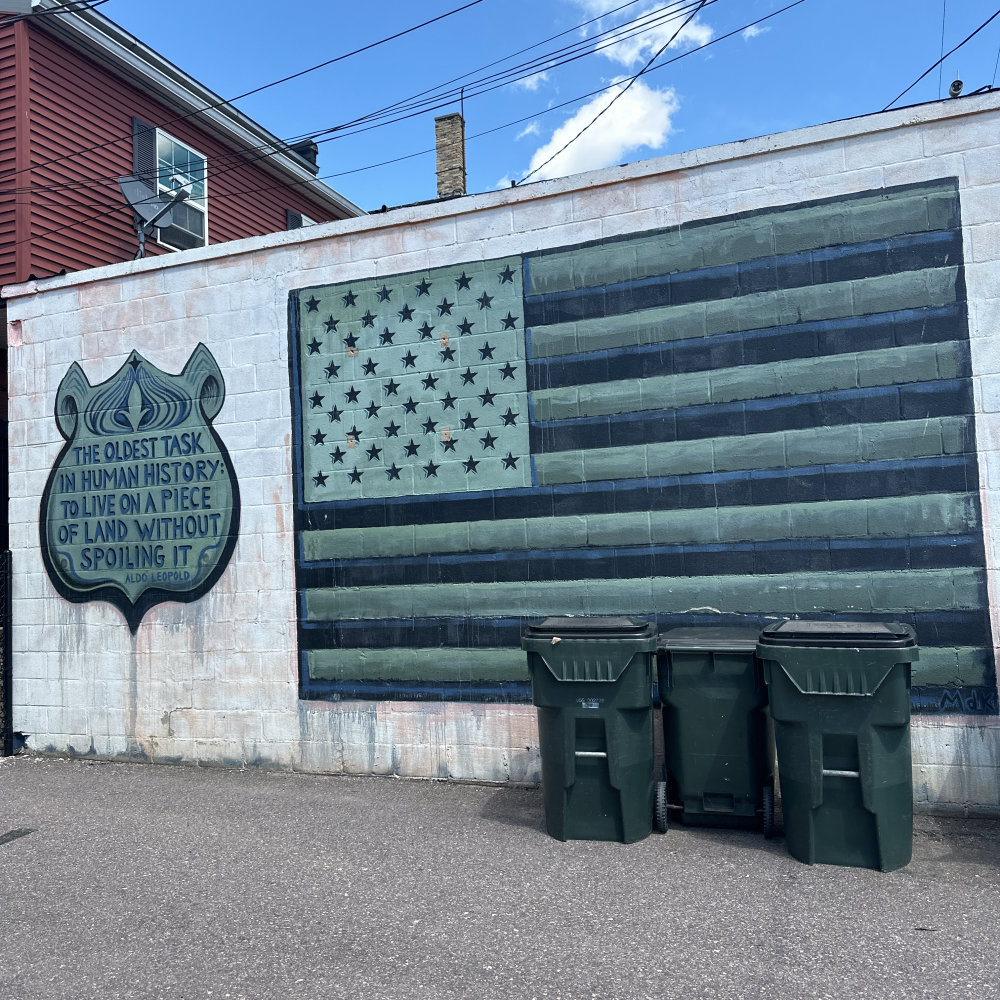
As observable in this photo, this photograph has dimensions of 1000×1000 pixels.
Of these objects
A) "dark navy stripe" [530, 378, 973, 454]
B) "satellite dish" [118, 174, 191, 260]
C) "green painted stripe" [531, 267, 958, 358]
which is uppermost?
"satellite dish" [118, 174, 191, 260]

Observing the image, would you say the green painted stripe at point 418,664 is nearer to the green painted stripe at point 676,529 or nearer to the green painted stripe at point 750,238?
the green painted stripe at point 676,529

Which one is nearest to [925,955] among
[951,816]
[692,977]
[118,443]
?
[692,977]

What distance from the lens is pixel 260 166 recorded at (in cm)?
1441

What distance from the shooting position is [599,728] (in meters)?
4.88

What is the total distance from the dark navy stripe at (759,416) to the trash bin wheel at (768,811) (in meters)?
2.25

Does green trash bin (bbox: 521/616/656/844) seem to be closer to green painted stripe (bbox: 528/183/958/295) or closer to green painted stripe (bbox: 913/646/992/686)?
green painted stripe (bbox: 913/646/992/686)

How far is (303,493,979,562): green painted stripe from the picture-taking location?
215 inches

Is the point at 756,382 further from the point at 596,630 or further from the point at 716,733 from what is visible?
the point at 716,733

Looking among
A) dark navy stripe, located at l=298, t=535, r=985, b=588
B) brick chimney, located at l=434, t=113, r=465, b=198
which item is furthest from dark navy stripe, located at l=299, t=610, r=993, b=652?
brick chimney, located at l=434, t=113, r=465, b=198

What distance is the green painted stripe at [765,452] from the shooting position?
546cm

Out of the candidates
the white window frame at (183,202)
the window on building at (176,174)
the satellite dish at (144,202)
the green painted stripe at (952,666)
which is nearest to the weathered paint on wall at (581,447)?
the green painted stripe at (952,666)

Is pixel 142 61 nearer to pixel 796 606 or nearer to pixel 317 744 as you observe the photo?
pixel 317 744

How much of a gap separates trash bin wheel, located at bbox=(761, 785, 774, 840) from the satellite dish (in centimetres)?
900

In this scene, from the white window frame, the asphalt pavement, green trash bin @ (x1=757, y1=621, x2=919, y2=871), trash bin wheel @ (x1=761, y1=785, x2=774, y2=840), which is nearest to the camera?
the asphalt pavement
